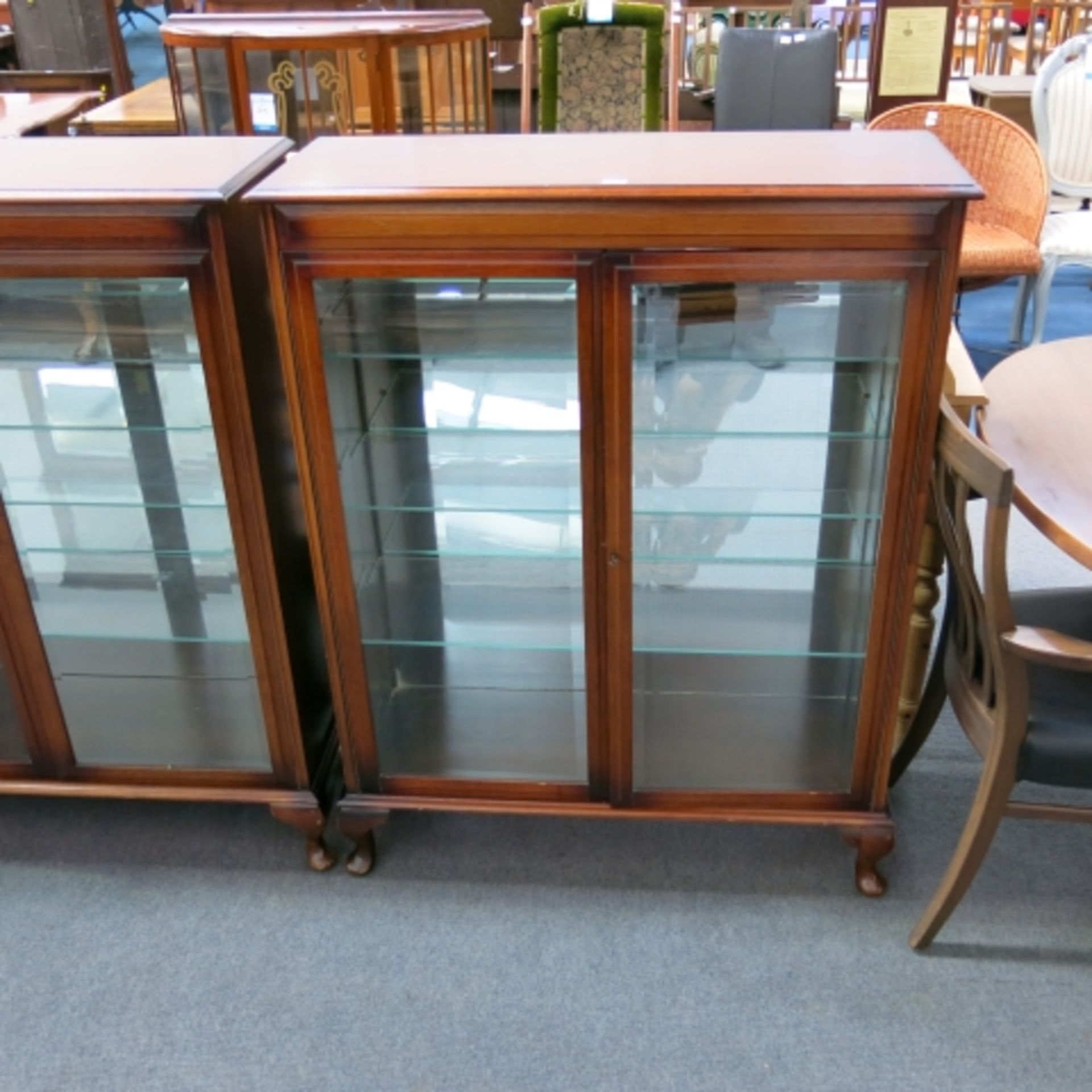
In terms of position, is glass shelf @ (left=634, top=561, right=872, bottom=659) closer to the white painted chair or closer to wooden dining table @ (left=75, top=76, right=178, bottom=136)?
the white painted chair

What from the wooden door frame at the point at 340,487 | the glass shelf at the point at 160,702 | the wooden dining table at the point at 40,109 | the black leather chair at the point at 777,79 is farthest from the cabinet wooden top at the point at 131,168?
the black leather chair at the point at 777,79

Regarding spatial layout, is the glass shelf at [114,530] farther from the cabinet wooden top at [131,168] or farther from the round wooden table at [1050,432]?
the round wooden table at [1050,432]

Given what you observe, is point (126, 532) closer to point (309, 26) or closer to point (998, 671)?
point (998, 671)

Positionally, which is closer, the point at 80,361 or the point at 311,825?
the point at 80,361

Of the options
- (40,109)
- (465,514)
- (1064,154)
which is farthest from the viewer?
(1064,154)

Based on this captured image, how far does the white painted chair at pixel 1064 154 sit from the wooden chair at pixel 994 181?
144 millimetres

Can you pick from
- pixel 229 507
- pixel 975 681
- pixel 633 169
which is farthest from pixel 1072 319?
pixel 229 507

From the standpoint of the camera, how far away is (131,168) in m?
1.48

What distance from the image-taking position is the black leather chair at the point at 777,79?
3.72m

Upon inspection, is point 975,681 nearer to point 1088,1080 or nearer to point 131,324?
point 1088,1080

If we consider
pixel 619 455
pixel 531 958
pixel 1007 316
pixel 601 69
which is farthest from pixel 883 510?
pixel 1007 316

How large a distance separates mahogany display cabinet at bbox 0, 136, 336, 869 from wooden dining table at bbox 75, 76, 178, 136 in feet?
8.21

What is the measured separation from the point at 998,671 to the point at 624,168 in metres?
0.81

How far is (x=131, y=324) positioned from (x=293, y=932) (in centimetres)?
98
